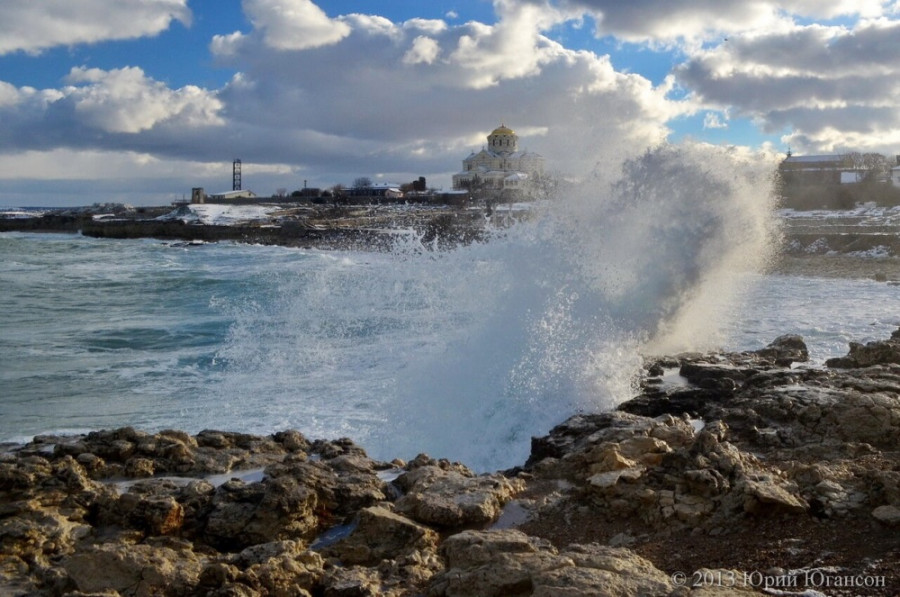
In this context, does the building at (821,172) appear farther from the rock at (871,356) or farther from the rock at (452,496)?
the rock at (452,496)

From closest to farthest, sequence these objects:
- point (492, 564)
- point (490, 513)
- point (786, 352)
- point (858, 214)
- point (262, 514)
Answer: point (492, 564) → point (262, 514) → point (490, 513) → point (786, 352) → point (858, 214)

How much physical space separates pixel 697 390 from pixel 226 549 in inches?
216

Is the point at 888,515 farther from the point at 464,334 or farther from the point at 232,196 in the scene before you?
the point at 232,196

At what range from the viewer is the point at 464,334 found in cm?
1076

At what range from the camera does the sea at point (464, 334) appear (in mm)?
8469

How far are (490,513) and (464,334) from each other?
602 cm

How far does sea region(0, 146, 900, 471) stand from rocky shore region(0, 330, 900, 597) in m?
1.78

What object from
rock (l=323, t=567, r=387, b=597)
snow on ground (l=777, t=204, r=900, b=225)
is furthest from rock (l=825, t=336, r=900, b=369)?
snow on ground (l=777, t=204, r=900, b=225)

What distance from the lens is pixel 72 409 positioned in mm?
9023

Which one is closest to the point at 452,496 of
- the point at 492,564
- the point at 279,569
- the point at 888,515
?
the point at 492,564

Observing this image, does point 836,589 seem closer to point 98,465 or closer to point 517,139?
point 98,465

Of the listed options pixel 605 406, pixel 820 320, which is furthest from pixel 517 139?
pixel 605 406

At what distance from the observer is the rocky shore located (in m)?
3.69

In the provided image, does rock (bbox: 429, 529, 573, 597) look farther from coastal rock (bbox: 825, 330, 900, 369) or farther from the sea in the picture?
coastal rock (bbox: 825, 330, 900, 369)
